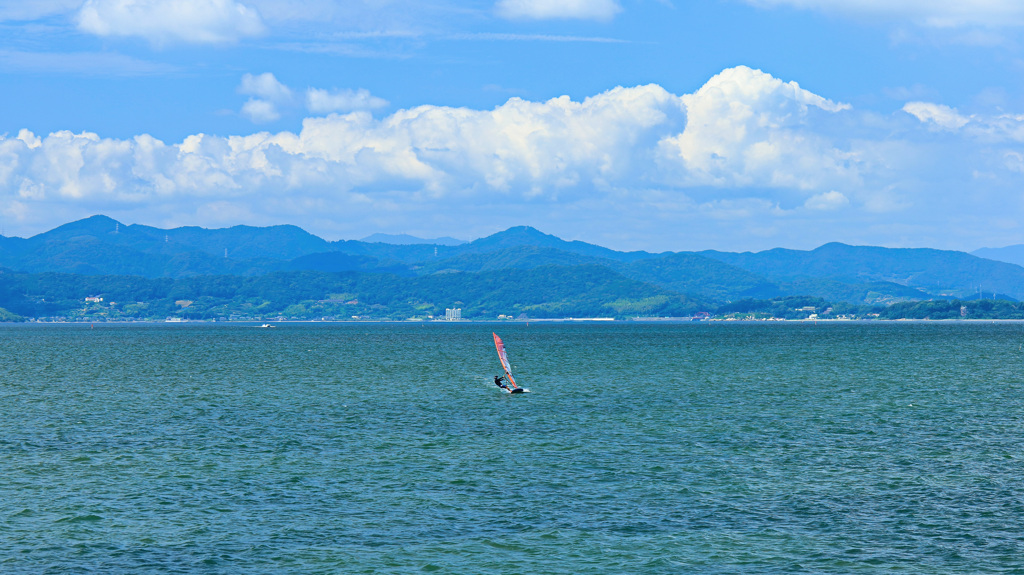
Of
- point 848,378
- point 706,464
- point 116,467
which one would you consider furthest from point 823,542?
point 848,378

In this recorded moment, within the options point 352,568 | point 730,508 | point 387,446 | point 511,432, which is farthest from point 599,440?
point 352,568

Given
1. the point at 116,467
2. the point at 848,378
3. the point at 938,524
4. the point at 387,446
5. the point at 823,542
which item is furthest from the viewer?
the point at 848,378

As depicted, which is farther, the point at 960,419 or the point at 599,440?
the point at 960,419

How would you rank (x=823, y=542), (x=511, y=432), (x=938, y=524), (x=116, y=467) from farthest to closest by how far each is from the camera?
(x=511, y=432) → (x=116, y=467) → (x=938, y=524) → (x=823, y=542)

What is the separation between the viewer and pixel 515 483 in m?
51.4

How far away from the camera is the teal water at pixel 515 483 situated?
3728 cm

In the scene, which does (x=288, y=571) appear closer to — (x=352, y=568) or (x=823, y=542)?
(x=352, y=568)

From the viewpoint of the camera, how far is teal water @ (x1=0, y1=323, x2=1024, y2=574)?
3728 cm

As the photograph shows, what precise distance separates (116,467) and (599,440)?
107 feet

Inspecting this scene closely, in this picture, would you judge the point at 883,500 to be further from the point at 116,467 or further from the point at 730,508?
the point at 116,467

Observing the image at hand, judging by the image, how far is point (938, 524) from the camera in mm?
41250

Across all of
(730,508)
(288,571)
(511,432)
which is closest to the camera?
(288,571)

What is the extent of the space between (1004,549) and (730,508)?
39.3 feet

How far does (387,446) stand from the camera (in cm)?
6550
